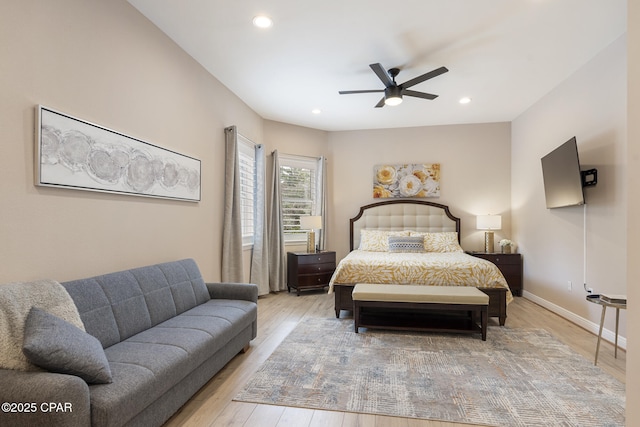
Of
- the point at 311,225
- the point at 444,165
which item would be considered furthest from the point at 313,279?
the point at 444,165

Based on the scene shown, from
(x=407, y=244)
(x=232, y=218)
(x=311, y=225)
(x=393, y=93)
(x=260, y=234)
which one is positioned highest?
(x=393, y=93)

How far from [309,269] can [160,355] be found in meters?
3.57

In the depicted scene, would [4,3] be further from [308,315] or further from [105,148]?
[308,315]

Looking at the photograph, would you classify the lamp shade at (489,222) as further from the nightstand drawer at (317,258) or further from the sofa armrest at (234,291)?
the sofa armrest at (234,291)

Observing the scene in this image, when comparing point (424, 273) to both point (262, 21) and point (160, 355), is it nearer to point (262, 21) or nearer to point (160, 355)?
point (160, 355)

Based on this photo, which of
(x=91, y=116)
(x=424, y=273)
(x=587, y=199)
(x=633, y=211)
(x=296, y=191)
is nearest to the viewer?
(x=633, y=211)

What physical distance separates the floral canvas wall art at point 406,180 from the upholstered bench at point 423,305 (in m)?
2.63

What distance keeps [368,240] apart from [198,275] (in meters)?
3.17

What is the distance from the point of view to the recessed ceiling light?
2.77 m

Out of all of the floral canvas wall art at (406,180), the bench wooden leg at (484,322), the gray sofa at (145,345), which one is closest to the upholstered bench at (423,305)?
the bench wooden leg at (484,322)

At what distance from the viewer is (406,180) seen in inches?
236

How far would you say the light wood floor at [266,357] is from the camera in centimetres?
196

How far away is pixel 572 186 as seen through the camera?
3502 millimetres

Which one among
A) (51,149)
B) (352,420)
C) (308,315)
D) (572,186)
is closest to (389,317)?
(308,315)
